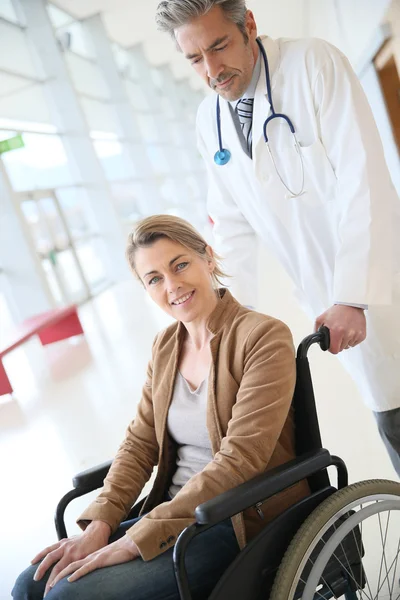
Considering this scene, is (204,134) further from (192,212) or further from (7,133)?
(192,212)

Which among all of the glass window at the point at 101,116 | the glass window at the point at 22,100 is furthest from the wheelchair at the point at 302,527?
the glass window at the point at 101,116

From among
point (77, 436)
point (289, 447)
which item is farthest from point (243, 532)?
point (77, 436)

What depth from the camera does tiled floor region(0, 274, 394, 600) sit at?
265 centimetres

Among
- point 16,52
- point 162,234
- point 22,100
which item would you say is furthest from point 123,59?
point 162,234

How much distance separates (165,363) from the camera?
1561 mm

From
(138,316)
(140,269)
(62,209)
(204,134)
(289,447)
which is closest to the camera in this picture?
(289,447)

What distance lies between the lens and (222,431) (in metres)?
1.36

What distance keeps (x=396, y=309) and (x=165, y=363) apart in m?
0.61

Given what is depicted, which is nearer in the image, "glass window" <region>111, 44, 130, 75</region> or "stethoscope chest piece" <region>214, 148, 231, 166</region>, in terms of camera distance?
"stethoscope chest piece" <region>214, 148, 231, 166</region>

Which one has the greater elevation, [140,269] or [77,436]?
[140,269]

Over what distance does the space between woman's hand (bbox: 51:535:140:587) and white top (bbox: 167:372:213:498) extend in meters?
0.26

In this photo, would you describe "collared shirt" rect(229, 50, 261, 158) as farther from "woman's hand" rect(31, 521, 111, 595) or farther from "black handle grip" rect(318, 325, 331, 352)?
"woman's hand" rect(31, 521, 111, 595)

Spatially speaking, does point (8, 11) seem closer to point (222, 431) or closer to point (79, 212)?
point (79, 212)

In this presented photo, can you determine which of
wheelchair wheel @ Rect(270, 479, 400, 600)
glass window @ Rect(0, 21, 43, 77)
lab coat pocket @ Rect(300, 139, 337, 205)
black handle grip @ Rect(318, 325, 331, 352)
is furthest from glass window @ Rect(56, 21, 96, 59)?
wheelchair wheel @ Rect(270, 479, 400, 600)
